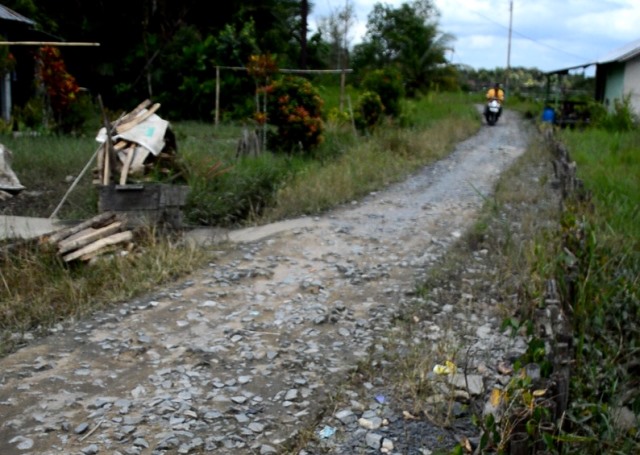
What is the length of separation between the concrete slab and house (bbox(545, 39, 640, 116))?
52.2ft

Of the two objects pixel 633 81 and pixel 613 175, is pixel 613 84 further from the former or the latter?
pixel 613 175

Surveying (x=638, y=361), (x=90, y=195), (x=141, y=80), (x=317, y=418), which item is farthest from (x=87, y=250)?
(x=141, y=80)

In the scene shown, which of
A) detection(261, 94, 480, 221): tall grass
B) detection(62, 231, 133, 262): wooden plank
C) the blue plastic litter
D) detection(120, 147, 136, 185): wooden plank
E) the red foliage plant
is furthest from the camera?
the red foliage plant

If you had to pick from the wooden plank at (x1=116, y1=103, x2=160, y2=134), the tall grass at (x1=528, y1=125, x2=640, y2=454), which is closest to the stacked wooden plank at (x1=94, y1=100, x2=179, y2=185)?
the wooden plank at (x1=116, y1=103, x2=160, y2=134)

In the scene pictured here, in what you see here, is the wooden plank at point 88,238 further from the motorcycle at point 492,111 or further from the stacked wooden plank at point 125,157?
the motorcycle at point 492,111

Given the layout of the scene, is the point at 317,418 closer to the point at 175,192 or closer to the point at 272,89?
the point at 175,192

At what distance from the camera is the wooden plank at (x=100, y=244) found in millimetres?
6641

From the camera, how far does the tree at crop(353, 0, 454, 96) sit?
33.6m

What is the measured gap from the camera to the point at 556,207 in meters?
8.98

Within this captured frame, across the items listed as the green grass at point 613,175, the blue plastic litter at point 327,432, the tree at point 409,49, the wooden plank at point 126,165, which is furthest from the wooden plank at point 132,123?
the tree at point 409,49

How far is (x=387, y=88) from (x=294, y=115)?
19.6 ft

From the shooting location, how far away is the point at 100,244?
22.1 ft

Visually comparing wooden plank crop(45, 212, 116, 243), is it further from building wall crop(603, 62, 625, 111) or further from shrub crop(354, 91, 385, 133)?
building wall crop(603, 62, 625, 111)

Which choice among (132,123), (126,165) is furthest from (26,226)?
(132,123)
